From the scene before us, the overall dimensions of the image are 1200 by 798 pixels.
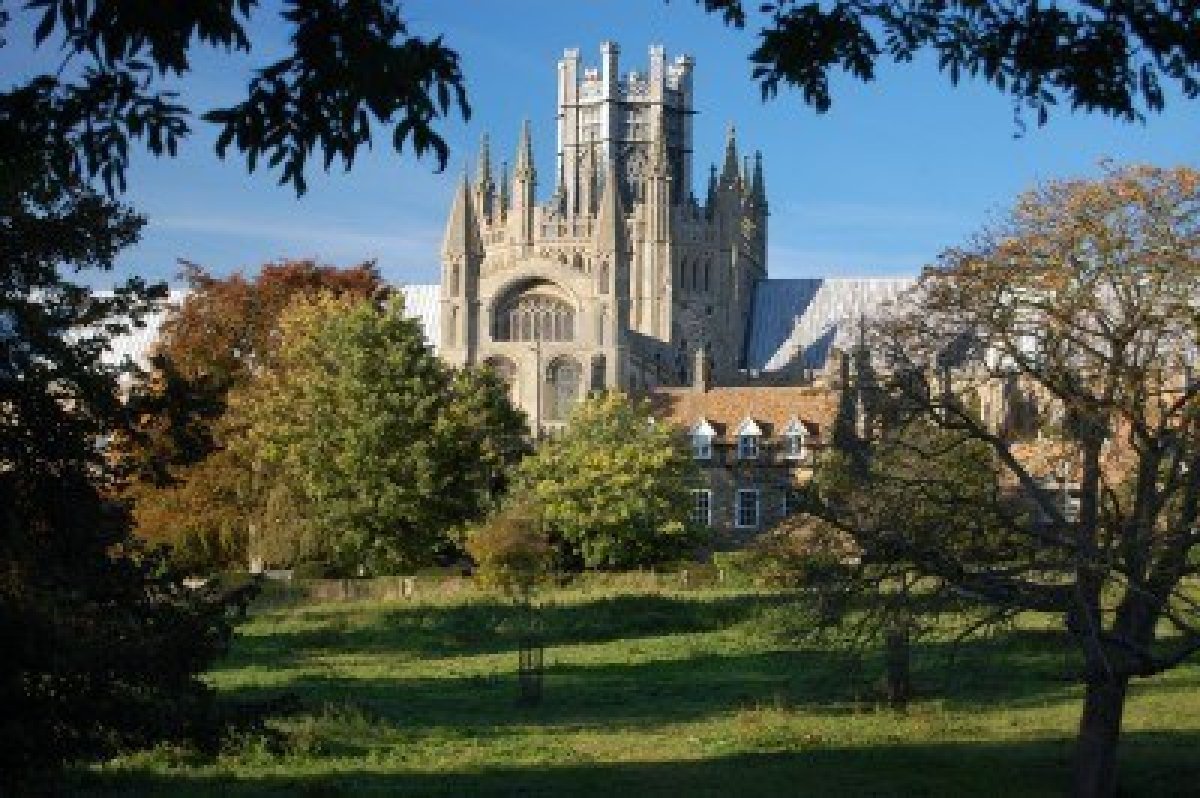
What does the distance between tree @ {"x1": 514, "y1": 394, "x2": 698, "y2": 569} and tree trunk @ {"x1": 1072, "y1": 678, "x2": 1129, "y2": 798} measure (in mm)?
33507

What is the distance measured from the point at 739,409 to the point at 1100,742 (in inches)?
2106

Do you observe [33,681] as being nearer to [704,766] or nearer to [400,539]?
[704,766]

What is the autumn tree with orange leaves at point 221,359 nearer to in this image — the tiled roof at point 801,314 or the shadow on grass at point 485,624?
the shadow on grass at point 485,624

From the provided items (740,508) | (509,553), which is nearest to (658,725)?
(509,553)

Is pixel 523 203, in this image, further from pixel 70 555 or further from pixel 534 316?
pixel 70 555

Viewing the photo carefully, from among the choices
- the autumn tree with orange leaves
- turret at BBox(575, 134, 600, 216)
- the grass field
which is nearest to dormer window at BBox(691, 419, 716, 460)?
the autumn tree with orange leaves

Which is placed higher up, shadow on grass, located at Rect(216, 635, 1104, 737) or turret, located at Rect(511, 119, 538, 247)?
turret, located at Rect(511, 119, 538, 247)

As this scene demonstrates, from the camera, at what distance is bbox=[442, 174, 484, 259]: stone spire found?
96000mm

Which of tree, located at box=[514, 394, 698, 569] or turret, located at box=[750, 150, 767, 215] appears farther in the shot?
turret, located at box=[750, 150, 767, 215]

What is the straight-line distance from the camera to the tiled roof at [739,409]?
71.2 m

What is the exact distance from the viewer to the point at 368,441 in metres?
51.2

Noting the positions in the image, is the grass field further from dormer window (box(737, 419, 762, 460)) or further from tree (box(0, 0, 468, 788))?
dormer window (box(737, 419, 762, 460))

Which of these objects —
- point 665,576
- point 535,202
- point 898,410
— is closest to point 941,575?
point 898,410

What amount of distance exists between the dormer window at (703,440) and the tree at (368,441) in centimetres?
1536
